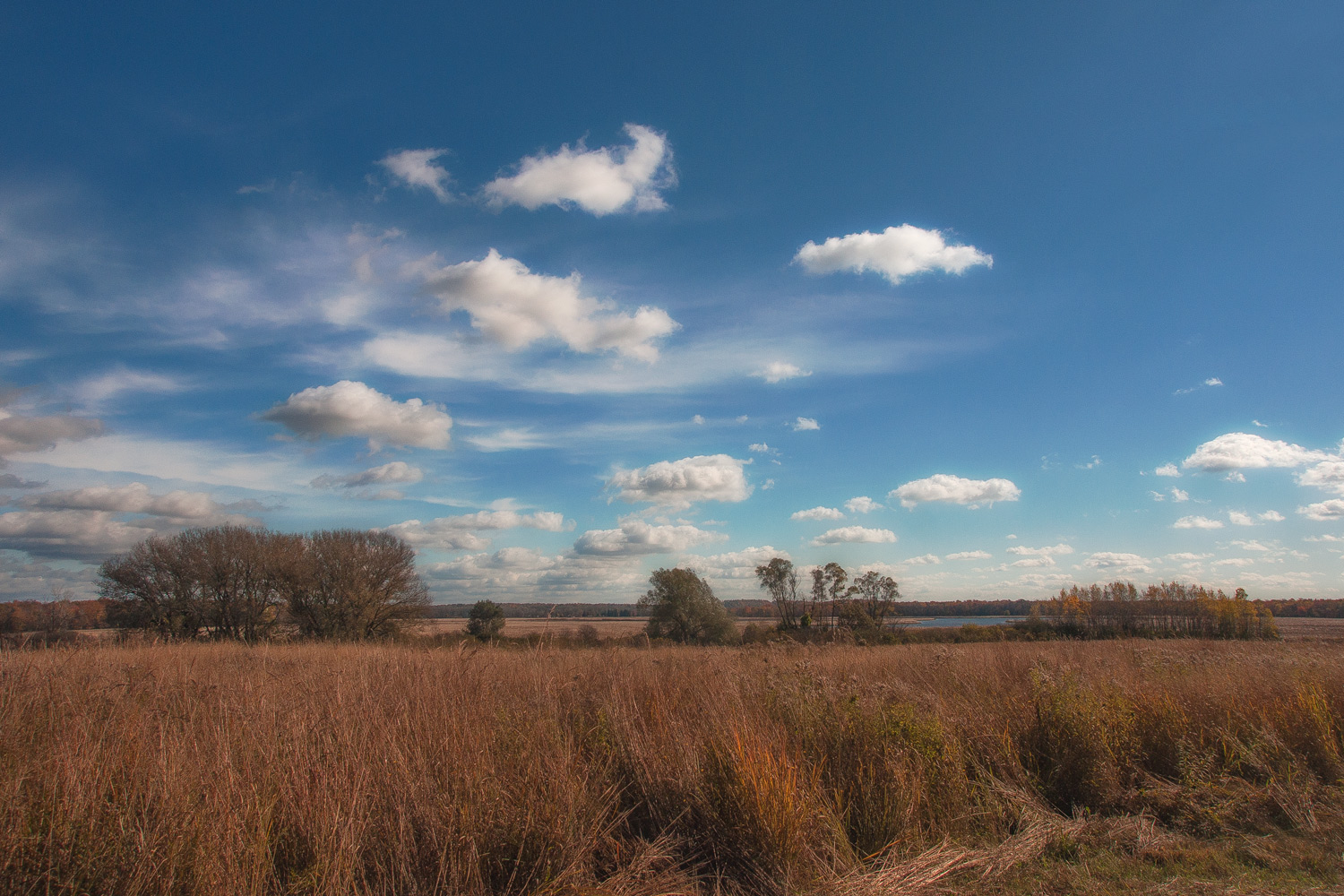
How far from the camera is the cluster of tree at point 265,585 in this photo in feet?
117

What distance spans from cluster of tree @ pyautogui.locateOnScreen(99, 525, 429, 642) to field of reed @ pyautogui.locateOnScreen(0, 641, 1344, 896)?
31.3 m

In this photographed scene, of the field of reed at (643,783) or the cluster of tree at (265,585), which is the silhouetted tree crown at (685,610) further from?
the field of reed at (643,783)

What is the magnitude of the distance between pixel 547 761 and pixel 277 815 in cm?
179

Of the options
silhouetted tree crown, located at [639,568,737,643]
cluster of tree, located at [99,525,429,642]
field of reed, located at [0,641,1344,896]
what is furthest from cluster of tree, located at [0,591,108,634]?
silhouetted tree crown, located at [639,568,737,643]

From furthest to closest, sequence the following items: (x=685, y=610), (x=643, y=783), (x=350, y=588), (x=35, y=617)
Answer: (x=685, y=610)
(x=350, y=588)
(x=35, y=617)
(x=643, y=783)

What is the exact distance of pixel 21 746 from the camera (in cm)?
481

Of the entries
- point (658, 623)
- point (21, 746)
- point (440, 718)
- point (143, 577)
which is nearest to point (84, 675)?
point (21, 746)

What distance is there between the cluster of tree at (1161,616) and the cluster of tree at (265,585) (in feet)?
149

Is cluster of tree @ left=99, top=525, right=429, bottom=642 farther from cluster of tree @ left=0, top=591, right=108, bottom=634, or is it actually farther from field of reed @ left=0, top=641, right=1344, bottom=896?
field of reed @ left=0, top=641, right=1344, bottom=896

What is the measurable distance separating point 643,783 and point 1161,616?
3076 inches

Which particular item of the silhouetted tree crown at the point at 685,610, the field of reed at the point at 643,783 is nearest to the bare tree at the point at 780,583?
the silhouetted tree crown at the point at 685,610

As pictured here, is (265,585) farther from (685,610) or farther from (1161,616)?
(1161,616)

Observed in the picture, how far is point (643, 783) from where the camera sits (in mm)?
5449

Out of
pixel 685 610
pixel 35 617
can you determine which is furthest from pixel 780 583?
pixel 35 617
